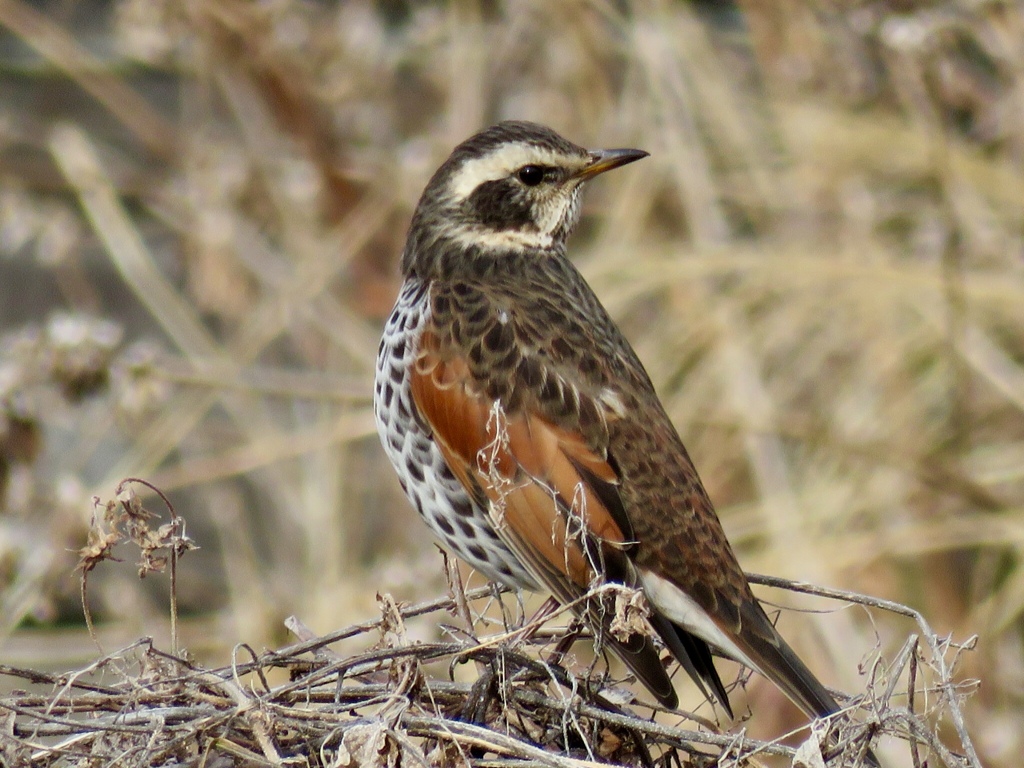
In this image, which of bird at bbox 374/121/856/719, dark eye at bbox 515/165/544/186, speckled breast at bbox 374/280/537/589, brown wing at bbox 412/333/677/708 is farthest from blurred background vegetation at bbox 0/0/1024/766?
brown wing at bbox 412/333/677/708

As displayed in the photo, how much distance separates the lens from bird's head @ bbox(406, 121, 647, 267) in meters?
4.50

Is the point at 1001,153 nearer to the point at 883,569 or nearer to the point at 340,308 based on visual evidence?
the point at 883,569

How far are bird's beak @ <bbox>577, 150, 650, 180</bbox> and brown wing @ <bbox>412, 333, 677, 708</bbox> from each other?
865mm

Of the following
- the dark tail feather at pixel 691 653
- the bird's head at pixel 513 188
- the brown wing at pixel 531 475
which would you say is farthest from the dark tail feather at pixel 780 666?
the bird's head at pixel 513 188

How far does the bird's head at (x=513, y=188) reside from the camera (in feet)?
14.8

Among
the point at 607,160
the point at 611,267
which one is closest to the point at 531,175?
the point at 607,160

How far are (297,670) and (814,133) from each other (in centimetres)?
573

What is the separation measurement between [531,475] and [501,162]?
1151 millimetres

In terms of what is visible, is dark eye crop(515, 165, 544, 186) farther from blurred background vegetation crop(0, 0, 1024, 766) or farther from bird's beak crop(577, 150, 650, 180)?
blurred background vegetation crop(0, 0, 1024, 766)

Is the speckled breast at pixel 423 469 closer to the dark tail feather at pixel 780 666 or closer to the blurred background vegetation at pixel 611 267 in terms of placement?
the dark tail feather at pixel 780 666

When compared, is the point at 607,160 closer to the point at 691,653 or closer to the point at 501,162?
the point at 501,162

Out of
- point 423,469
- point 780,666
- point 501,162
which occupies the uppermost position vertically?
point 501,162

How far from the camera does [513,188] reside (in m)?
4.55

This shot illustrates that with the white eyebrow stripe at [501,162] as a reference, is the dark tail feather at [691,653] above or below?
below
